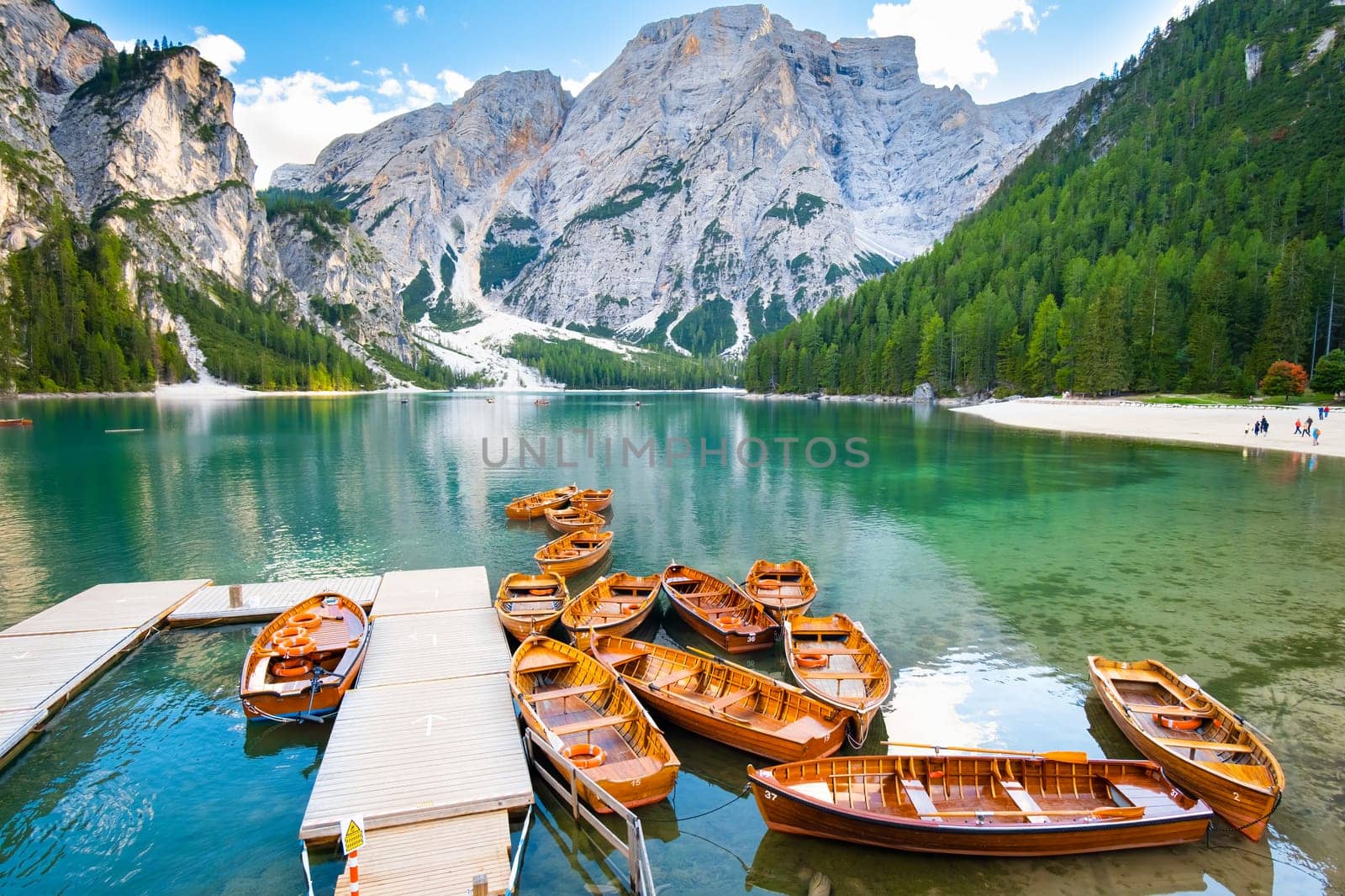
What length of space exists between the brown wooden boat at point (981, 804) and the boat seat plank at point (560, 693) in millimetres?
5865

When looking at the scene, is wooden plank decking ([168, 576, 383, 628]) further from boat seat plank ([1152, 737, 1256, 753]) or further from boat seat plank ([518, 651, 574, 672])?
boat seat plank ([1152, 737, 1256, 753])

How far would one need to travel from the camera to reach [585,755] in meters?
14.9

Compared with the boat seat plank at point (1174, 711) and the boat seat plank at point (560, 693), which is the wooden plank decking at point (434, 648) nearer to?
the boat seat plank at point (560, 693)

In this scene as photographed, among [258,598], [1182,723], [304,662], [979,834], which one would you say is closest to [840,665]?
[979,834]

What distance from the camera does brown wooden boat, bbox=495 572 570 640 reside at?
22969mm

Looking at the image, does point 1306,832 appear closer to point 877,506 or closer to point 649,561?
point 649,561

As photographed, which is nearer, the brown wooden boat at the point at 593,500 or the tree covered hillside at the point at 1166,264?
the brown wooden boat at the point at 593,500

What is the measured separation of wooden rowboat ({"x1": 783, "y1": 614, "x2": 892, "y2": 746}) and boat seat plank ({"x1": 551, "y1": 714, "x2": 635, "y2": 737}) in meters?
5.09

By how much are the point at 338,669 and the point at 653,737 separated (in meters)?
10.6

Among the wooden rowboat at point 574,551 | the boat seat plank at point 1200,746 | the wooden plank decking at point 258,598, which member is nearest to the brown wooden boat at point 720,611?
the wooden rowboat at point 574,551

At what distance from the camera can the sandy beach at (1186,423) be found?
7350 centimetres

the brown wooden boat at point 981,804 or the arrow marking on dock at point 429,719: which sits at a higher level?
the brown wooden boat at point 981,804

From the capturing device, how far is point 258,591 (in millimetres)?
28031

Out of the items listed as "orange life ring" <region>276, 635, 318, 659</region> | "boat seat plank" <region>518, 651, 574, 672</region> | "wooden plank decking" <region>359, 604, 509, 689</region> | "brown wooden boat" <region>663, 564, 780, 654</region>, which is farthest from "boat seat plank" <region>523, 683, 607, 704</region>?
"orange life ring" <region>276, 635, 318, 659</region>
